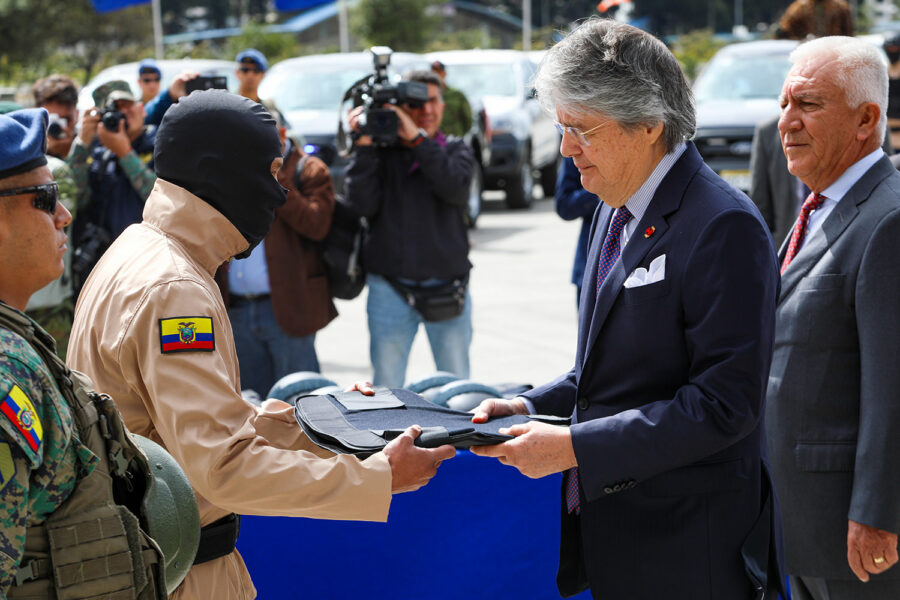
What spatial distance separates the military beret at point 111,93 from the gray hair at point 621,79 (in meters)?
4.07

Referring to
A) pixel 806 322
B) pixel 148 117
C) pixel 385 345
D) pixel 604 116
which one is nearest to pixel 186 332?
pixel 604 116

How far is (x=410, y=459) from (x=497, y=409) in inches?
16.6

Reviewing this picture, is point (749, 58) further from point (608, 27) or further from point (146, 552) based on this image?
point (146, 552)

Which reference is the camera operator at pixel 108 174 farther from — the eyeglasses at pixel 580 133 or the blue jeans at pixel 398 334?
the eyeglasses at pixel 580 133

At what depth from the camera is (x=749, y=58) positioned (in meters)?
13.2

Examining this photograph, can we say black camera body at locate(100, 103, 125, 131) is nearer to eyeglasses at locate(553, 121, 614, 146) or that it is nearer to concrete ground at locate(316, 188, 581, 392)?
concrete ground at locate(316, 188, 581, 392)

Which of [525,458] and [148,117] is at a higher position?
[148,117]

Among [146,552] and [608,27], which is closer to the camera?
[146,552]

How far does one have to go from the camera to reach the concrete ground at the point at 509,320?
7.87 m

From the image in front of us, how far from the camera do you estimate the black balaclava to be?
7.67 ft

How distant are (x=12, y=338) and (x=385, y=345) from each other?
4006 mm

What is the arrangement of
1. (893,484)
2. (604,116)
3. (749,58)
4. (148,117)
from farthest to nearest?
1. (749,58)
2. (148,117)
3. (893,484)
4. (604,116)

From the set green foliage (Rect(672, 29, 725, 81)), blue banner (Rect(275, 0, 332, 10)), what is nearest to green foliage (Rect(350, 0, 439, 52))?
blue banner (Rect(275, 0, 332, 10))

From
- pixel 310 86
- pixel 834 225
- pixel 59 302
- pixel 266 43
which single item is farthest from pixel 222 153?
pixel 266 43
